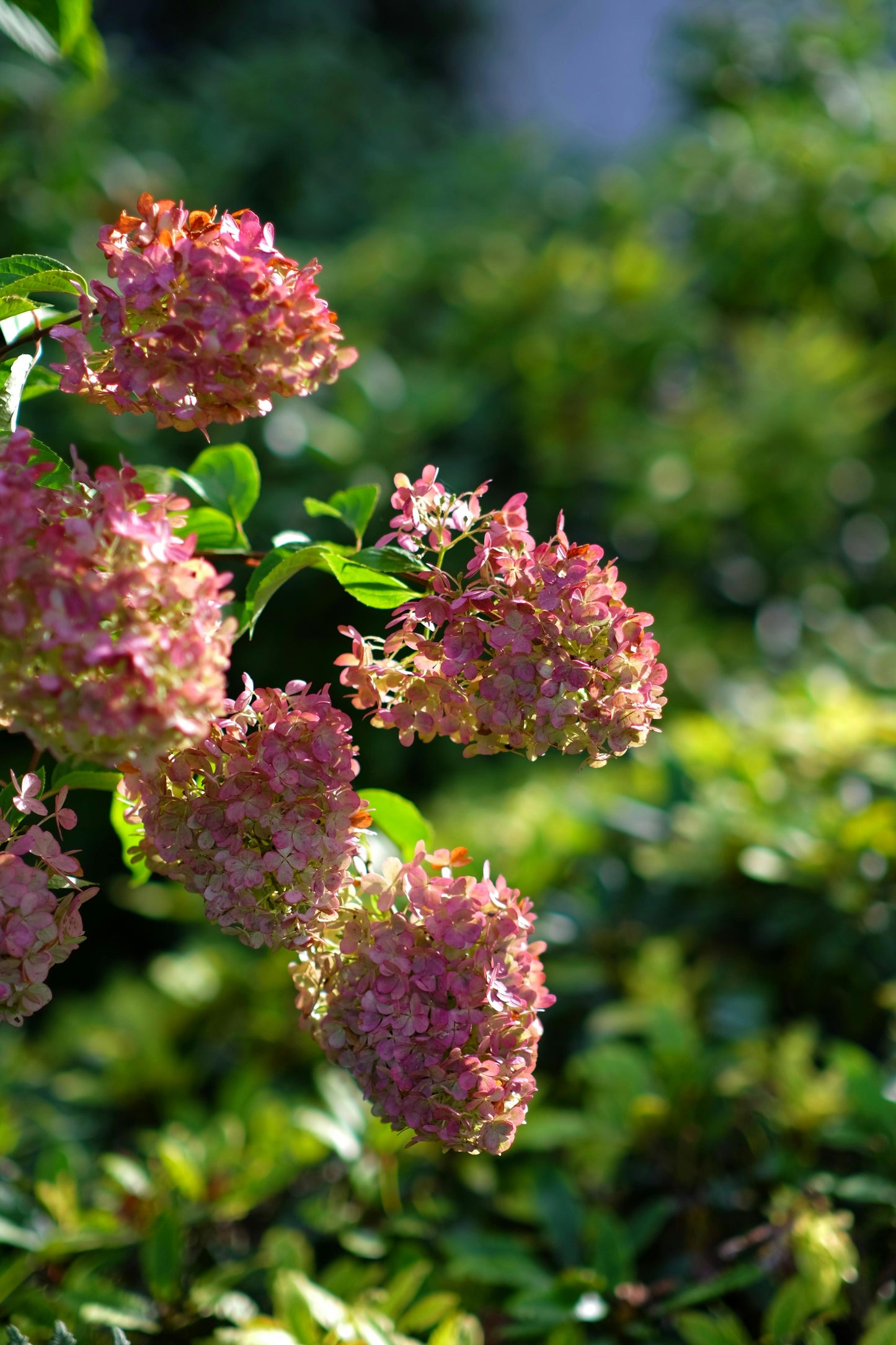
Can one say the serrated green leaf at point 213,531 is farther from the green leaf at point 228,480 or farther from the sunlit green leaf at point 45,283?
the sunlit green leaf at point 45,283

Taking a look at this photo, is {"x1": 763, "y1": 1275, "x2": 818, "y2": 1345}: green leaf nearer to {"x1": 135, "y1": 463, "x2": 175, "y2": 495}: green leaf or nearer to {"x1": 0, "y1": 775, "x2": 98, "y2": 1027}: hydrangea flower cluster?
{"x1": 0, "y1": 775, "x2": 98, "y2": 1027}: hydrangea flower cluster

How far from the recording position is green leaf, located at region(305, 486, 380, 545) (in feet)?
2.16

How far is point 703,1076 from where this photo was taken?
3.63 ft

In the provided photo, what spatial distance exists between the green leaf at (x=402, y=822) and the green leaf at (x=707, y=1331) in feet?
1.59

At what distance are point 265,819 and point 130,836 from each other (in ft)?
0.53

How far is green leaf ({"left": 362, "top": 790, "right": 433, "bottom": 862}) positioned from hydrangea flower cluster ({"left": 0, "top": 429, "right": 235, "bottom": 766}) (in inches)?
8.4

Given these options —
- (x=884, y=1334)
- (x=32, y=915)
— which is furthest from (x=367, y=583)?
(x=884, y=1334)

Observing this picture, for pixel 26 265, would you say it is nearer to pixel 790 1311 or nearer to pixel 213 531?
pixel 213 531

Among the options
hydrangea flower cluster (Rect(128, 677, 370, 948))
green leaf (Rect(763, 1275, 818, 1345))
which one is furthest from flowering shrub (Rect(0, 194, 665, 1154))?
green leaf (Rect(763, 1275, 818, 1345))

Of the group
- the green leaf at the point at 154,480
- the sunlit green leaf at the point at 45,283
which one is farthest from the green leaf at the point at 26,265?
the green leaf at the point at 154,480

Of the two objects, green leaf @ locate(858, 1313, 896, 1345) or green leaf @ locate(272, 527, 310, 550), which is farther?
green leaf @ locate(858, 1313, 896, 1345)

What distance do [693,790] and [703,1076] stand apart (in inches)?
18.1

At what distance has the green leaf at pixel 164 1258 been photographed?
0.89 meters

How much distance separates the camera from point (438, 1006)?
56 cm
